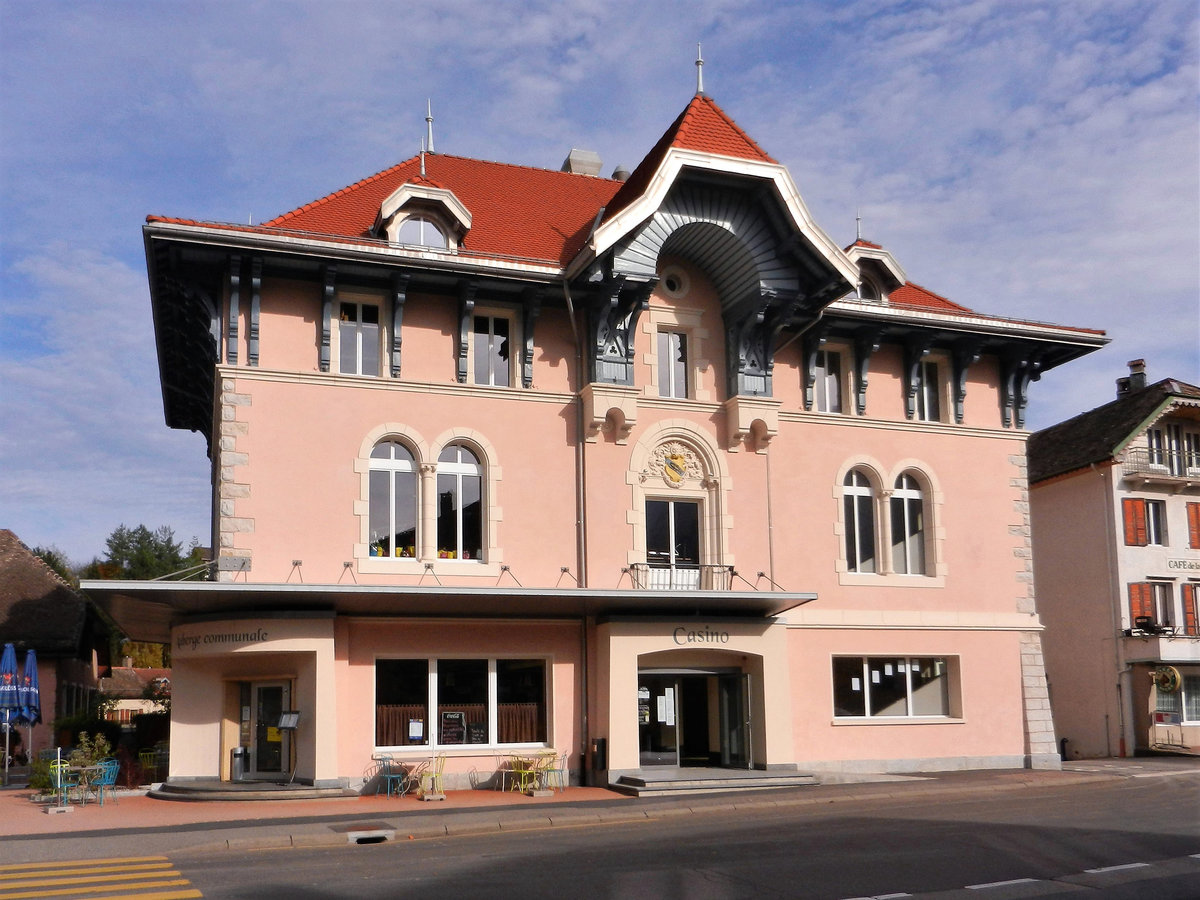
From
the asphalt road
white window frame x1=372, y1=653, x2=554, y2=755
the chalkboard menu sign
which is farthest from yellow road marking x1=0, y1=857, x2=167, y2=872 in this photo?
the chalkboard menu sign

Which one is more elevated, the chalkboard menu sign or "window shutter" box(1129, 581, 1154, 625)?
"window shutter" box(1129, 581, 1154, 625)

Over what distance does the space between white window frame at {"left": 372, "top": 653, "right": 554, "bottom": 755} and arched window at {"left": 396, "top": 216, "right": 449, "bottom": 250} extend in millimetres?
7517

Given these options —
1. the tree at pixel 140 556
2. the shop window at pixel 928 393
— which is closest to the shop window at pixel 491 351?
the shop window at pixel 928 393

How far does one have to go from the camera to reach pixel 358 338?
70.7 ft

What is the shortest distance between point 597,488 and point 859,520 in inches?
235

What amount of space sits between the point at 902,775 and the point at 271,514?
12.9m

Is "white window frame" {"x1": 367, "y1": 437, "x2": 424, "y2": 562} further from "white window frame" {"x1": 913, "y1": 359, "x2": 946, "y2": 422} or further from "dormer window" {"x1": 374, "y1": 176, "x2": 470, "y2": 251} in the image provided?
"white window frame" {"x1": 913, "y1": 359, "x2": 946, "y2": 422}

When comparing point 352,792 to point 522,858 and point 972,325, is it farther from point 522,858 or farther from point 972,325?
point 972,325

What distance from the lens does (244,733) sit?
68.5ft

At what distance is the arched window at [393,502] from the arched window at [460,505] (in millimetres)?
502

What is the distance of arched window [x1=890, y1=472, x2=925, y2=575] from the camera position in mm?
24875

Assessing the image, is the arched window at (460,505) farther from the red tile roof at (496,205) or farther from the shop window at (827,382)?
the shop window at (827,382)

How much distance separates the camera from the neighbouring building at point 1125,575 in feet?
107

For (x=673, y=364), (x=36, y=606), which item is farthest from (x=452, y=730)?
(x=36, y=606)
